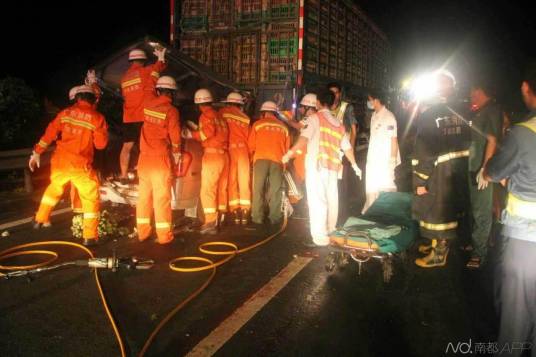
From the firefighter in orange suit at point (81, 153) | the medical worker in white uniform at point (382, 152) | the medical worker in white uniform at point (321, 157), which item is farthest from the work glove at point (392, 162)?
the firefighter in orange suit at point (81, 153)

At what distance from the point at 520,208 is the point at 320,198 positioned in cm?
266

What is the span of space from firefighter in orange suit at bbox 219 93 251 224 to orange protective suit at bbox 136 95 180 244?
3.92 ft

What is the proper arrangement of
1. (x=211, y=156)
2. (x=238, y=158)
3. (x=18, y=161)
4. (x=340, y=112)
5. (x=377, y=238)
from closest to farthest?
1. (x=377, y=238)
2. (x=211, y=156)
3. (x=238, y=158)
4. (x=340, y=112)
5. (x=18, y=161)

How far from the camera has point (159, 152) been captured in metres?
5.05

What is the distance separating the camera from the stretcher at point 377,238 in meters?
3.95

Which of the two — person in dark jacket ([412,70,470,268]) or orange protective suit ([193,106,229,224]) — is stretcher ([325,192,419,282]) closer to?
person in dark jacket ([412,70,470,268])

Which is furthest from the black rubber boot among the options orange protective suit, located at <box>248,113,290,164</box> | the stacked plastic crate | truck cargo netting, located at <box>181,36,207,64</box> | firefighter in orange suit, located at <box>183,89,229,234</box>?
truck cargo netting, located at <box>181,36,207,64</box>

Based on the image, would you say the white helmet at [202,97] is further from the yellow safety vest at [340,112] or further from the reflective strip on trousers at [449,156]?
the reflective strip on trousers at [449,156]

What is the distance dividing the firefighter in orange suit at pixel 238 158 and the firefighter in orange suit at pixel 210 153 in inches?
14.9

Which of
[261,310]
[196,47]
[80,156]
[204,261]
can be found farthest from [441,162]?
[196,47]

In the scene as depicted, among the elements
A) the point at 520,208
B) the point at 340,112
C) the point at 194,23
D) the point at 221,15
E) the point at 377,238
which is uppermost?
the point at 221,15

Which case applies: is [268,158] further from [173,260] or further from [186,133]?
[173,260]

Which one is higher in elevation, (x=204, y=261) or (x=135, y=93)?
(x=135, y=93)

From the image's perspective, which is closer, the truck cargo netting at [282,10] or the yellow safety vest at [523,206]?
the yellow safety vest at [523,206]
